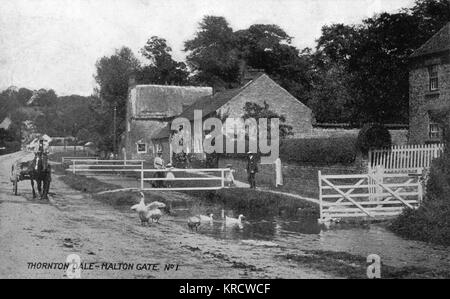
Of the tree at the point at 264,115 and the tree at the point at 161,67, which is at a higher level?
the tree at the point at 161,67

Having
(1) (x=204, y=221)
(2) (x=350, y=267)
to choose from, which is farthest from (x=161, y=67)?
(2) (x=350, y=267)

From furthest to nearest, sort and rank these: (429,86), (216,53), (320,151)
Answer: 1. (216,53)
2. (429,86)
3. (320,151)

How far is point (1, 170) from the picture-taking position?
40.7 meters

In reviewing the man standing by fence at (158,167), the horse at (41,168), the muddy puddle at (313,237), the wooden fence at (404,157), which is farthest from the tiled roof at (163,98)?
the muddy puddle at (313,237)

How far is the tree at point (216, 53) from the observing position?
74.4 m

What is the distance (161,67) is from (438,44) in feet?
184

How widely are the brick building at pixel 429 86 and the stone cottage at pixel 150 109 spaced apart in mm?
36783

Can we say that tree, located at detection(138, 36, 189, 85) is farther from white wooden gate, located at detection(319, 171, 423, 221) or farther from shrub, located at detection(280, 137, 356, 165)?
white wooden gate, located at detection(319, 171, 423, 221)

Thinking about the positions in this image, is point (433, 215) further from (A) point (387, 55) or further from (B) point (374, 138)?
(A) point (387, 55)

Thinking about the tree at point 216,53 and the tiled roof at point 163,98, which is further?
the tree at point 216,53

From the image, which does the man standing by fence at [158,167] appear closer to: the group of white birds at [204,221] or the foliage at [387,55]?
the group of white birds at [204,221]

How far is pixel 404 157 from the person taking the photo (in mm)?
19219

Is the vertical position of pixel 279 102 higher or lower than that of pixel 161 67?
lower
